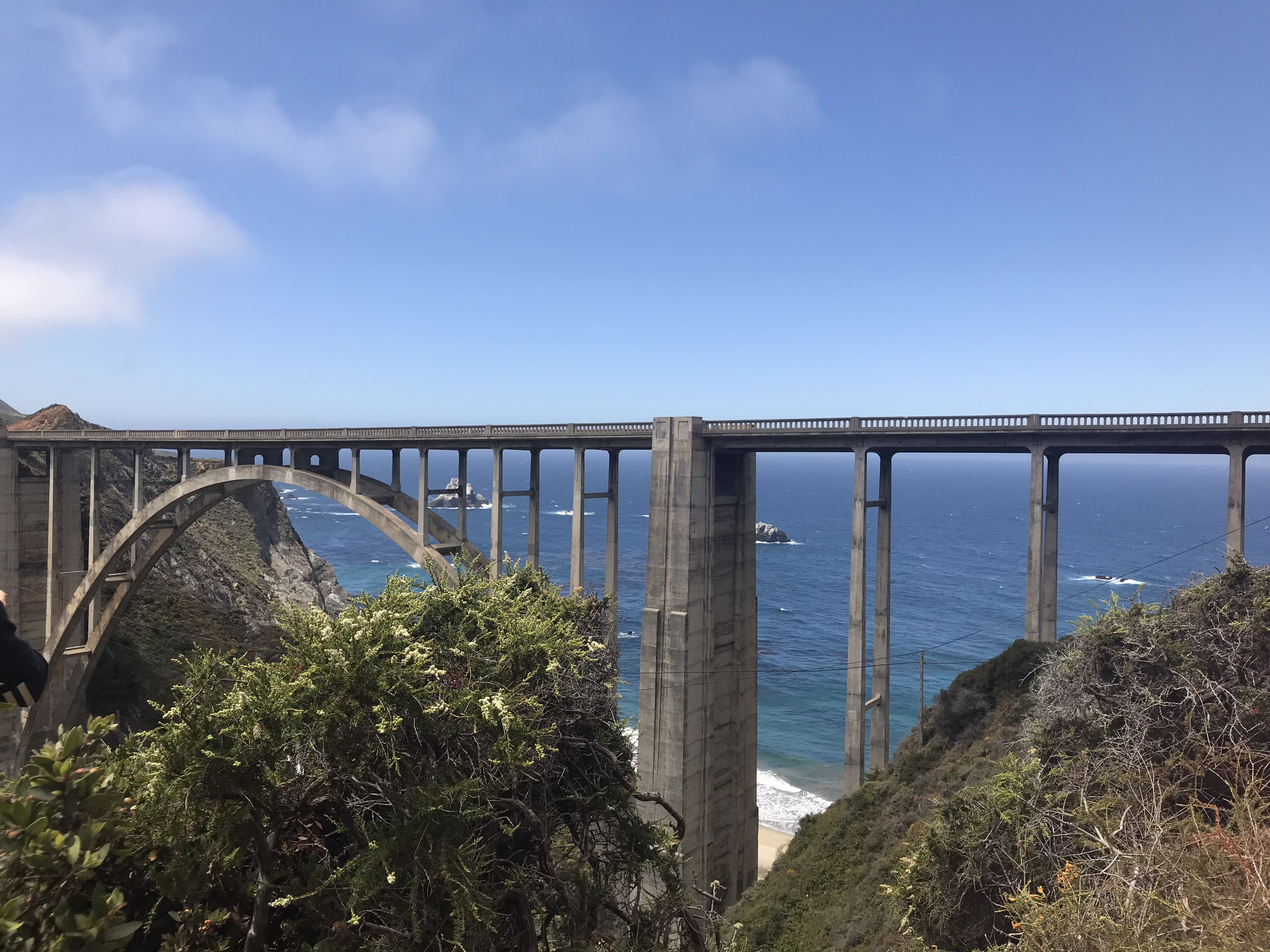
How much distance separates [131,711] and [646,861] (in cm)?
4330

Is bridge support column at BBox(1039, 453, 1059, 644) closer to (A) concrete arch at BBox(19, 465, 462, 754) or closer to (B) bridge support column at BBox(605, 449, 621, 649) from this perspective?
(B) bridge support column at BBox(605, 449, 621, 649)

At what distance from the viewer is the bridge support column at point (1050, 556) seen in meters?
18.7

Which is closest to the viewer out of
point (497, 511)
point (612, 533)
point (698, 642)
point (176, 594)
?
point (698, 642)

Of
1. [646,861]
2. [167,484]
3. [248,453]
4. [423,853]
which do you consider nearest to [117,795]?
[423,853]

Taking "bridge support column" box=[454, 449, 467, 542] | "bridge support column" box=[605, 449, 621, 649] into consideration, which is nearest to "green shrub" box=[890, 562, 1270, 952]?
"bridge support column" box=[605, 449, 621, 649]

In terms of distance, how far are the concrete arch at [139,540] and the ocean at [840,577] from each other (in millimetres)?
7888

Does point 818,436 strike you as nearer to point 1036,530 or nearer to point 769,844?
point 1036,530

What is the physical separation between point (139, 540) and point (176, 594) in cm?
1011

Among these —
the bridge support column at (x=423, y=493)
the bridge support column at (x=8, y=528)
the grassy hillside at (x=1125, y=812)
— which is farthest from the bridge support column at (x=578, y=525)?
the bridge support column at (x=8, y=528)

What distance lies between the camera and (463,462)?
26828mm

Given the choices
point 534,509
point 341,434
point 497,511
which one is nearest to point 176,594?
point 341,434

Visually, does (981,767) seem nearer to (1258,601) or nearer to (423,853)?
(1258,601)

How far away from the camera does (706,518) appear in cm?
2366

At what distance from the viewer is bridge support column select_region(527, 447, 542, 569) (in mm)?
22812
